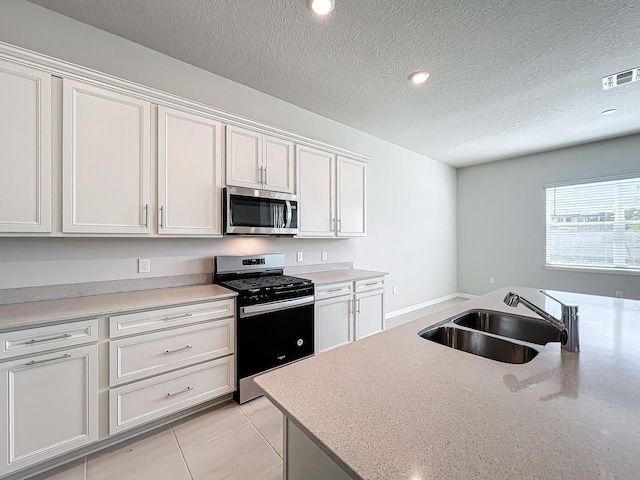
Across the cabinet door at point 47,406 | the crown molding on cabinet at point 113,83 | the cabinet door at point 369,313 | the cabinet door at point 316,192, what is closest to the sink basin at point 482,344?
the cabinet door at point 369,313

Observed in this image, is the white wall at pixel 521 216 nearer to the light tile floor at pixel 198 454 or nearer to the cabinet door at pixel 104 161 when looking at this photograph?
the light tile floor at pixel 198 454

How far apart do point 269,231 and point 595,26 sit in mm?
2951

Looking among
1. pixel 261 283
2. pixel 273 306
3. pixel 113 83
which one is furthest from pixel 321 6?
pixel 273 306

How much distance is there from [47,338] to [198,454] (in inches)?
44.0

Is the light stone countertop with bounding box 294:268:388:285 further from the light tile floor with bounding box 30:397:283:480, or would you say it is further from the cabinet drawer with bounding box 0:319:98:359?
the cabinet drawer with bounding box 0:319:98:359

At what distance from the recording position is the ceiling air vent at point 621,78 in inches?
100

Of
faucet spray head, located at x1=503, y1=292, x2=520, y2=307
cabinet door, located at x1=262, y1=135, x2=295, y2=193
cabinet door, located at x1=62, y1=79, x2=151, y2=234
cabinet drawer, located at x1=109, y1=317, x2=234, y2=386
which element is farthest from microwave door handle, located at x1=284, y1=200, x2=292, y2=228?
faucet spray head, located at x1=503, y1=292, x2=520, y2=307

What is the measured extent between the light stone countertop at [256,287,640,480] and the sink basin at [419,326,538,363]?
12 cm

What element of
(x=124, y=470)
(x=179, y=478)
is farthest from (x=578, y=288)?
(x=124, y=470)

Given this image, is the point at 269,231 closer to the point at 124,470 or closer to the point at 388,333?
the point at 388,333

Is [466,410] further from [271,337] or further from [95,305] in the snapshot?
[95,305]

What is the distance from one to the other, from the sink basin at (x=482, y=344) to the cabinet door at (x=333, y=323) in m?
1.45

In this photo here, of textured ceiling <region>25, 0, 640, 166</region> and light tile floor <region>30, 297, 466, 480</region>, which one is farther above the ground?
textured ceiling <region>25, 0, 640, 166</region>

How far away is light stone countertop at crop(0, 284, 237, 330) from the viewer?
1.50m
